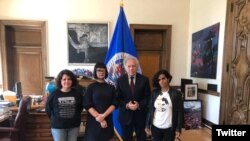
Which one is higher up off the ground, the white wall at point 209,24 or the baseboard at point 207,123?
the white wall at point 209,24

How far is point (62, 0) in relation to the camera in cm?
356

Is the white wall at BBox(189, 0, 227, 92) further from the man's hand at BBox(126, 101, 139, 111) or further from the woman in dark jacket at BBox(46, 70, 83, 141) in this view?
the woman in dark jacket at BBox(46, 70, 83, 141)

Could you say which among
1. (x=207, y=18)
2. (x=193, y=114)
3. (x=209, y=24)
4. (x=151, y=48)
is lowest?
(x=193, y=114)

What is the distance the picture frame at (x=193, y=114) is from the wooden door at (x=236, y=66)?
55cm

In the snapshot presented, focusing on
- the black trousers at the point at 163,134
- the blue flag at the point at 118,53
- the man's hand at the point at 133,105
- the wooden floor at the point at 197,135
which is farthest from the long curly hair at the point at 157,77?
the wooden floor at the point at 197,135

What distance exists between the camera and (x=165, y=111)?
5.56ft

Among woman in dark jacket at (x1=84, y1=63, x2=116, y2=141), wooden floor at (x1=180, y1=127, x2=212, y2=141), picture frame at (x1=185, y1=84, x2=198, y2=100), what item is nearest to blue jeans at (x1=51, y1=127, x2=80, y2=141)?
woman in dark jacket at (x1=84, y1=63, x2=116, y2=141)

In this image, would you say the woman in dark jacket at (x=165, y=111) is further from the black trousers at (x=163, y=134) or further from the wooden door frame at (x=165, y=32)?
the wooden door frame at (x=165, y=32)

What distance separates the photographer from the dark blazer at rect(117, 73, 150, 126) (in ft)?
6.04

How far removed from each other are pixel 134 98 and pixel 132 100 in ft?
0.11

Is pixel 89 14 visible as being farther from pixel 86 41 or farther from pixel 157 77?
pixel 157 77

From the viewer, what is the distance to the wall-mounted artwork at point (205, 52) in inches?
108

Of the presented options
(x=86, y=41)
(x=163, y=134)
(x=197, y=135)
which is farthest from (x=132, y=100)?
(x=86, y=41)

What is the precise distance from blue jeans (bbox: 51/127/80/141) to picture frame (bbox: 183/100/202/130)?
2.07 meters
